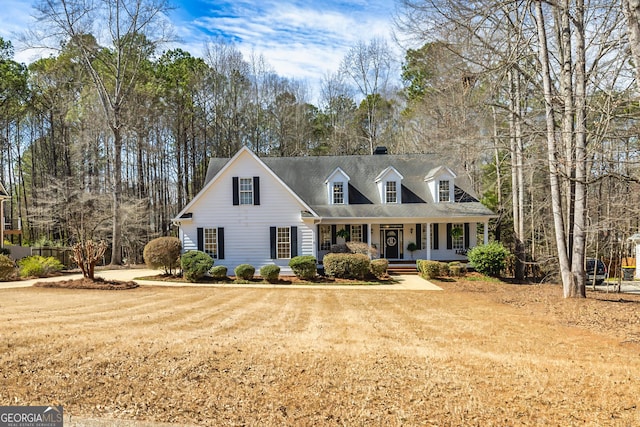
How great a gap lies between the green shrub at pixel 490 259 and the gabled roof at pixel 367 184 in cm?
235

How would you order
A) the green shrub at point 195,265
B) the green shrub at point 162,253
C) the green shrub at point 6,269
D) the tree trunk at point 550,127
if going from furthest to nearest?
1. the green shrub at point 162,253
2. the green shrub at point 195,265
3. the green shrub at point 6,269
4. the tree trunk at point 550,127

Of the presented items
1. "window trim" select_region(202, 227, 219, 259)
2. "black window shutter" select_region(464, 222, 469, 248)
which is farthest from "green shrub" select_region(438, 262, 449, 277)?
"window trim" select_region(202, 227, 219, 259)

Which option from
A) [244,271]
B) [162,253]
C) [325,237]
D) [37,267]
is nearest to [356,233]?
[325,237]

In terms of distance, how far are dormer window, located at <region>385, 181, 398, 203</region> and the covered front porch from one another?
4.40ft

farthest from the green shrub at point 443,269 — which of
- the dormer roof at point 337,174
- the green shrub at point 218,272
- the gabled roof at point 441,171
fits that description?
the green shrub at point 218,272

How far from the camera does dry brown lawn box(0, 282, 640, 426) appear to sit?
4.77 metres

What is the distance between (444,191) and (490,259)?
16.0 ft

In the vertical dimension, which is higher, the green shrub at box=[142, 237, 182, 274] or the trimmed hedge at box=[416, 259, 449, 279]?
the green shrub at box=[142, 237, 182, 274]

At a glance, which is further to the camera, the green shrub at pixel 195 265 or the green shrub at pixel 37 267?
the green shrub at pixel 37 267

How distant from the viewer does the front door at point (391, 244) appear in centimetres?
2216

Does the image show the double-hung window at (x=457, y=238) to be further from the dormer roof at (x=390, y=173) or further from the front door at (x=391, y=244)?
the dormer roof at (x=390, y=173)

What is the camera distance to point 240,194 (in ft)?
63.3

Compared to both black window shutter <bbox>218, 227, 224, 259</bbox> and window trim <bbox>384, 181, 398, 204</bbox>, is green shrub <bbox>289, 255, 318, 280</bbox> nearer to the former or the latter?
black window shutter <bbox>218, 227, 224, 259</bbox>

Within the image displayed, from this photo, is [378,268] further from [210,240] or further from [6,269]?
[6,269]
